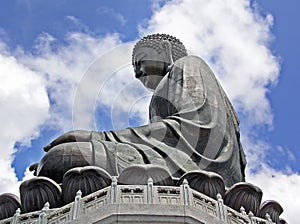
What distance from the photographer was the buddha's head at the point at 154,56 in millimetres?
12852

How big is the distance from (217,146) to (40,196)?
11.2 feet

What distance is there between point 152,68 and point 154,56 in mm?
270

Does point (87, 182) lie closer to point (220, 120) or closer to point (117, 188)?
point (117, 188)

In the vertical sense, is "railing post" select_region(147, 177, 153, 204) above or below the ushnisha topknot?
below

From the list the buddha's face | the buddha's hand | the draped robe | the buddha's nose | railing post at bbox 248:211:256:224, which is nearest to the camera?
railing post at bbox 248:211:256:224

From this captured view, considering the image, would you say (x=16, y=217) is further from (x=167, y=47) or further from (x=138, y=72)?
(x=167, y=47)

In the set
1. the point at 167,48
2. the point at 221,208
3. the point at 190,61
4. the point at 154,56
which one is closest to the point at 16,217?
the point at 221,208

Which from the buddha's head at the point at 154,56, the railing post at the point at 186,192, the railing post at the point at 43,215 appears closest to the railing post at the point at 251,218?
the railing post at the point at 186,192

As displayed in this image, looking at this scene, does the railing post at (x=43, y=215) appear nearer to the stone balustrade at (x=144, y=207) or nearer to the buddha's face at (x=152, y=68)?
the stone balustrade at (x=144, y=207)

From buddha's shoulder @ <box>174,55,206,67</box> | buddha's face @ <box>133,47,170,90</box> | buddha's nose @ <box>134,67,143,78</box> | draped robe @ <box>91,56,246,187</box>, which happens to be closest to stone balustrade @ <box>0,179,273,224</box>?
draped robe @ <box>91,56,246,187</box>

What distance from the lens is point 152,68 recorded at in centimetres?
1288

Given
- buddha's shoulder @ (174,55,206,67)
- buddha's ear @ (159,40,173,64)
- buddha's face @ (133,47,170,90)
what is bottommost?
buddha's shoulder @ (174,55,206,67)

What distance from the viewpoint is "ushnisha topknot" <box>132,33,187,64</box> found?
13.1 meters

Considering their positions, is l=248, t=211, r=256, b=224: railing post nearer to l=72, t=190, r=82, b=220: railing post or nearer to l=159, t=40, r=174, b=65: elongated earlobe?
l=72, t=190, r=82, b=220: railing post
